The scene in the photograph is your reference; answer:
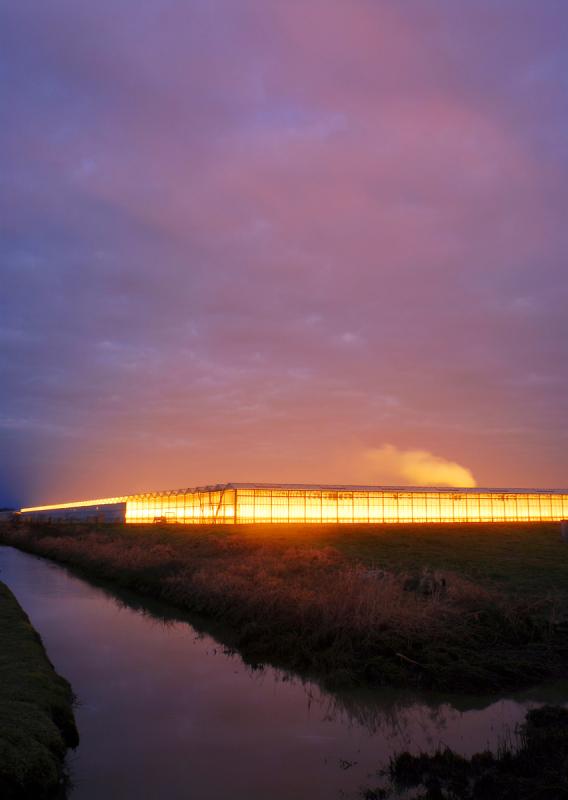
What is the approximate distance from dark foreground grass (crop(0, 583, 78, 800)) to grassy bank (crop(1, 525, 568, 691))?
19.0 ft

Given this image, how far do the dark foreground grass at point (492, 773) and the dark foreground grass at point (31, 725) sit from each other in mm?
4298

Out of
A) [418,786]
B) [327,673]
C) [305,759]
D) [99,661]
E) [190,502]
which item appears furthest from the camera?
[190,502]

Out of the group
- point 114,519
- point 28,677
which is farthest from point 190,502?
point 28,677

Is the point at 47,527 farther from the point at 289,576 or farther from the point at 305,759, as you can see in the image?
the point at 305,759

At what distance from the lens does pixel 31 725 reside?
10000 mm

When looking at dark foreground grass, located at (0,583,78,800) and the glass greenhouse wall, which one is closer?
dark foreground grass, located at (0,583,78,800)

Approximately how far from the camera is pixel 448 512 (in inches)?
2613

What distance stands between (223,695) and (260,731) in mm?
2487

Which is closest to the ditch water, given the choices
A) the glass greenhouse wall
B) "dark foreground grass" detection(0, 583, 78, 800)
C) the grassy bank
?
"dark foreground grass" detection(0, 583, 78, 800)

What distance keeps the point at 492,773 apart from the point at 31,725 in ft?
21.3

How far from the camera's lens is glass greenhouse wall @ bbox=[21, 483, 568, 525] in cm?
6372

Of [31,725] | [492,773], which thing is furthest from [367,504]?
[31,725]

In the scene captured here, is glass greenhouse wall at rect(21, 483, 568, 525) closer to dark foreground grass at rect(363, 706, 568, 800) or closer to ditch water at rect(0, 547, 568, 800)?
ditch water at rect(0, 547, 568, 800)

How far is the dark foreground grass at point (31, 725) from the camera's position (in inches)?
349
